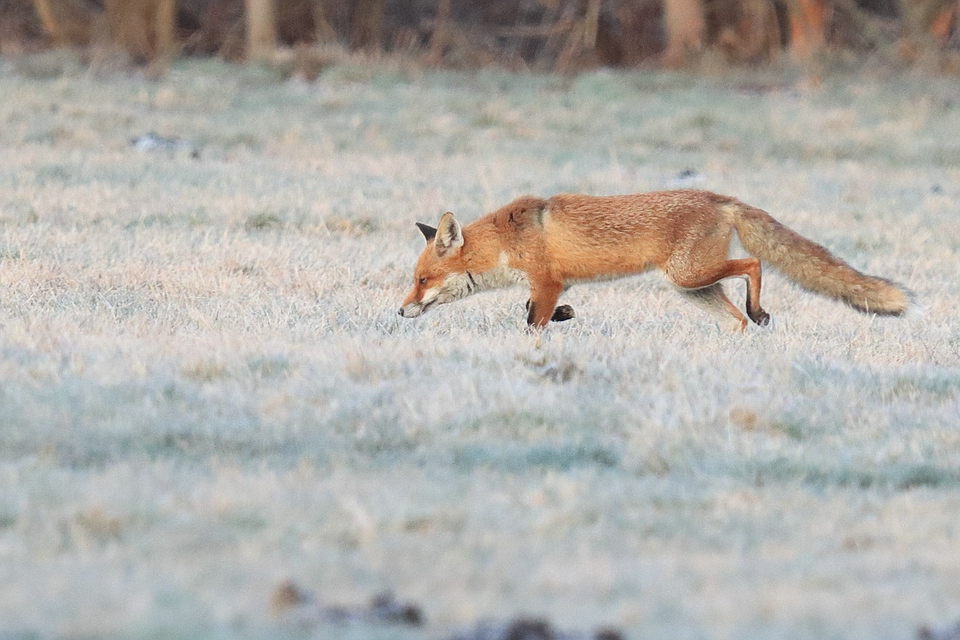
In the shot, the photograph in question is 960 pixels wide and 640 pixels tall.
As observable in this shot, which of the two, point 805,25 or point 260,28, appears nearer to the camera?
point 260,28

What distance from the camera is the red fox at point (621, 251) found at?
7.57m

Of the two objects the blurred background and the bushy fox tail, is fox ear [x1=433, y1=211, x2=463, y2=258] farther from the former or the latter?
the blurred background

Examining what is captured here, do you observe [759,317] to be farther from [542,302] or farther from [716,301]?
[542,302]

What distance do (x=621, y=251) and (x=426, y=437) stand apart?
8.34 ft

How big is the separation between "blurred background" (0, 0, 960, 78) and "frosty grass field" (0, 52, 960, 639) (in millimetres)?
12072

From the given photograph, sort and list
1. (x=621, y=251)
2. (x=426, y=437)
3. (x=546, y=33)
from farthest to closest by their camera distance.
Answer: (x=546, y=33), (x=621, y=251), (x=426, y=437)

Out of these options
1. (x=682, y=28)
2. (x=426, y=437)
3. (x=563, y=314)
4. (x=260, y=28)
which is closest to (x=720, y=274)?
(x=563, y=314)

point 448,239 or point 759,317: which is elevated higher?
point 448,239

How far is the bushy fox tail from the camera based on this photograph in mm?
→ 7445

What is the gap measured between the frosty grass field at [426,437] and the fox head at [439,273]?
0.53 feet

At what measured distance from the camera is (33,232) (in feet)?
35.4

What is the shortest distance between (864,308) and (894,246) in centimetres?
481

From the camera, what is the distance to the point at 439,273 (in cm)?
779

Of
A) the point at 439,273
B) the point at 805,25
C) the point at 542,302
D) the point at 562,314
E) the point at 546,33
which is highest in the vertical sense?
the point at 439,273
